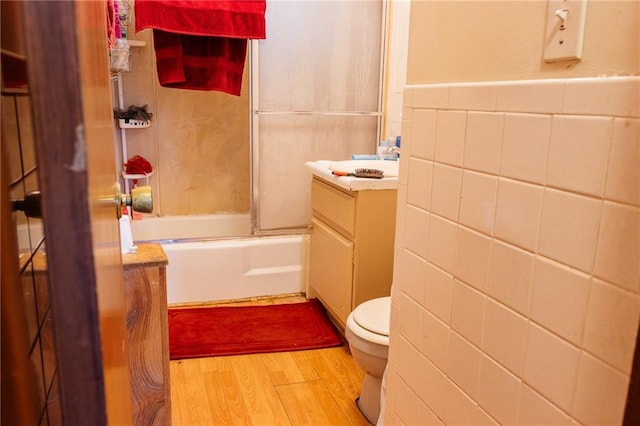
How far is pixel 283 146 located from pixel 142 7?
3.28 feet

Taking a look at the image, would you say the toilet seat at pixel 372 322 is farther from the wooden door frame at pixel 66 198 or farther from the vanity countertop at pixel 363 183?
the wooden door frame at pixel 66 198

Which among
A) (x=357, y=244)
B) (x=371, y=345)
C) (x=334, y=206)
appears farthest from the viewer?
(x=334, y=206)

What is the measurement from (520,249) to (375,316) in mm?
980

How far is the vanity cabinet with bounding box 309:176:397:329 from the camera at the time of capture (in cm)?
214

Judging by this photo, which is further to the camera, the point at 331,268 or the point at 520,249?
the point at 331,268

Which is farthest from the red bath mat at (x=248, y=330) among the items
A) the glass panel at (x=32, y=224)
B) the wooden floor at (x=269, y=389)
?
the glass panel at (x=32, y=224)

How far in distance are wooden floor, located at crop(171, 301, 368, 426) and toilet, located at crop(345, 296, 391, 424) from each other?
6cm

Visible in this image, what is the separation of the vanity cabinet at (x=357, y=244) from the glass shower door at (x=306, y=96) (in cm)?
51

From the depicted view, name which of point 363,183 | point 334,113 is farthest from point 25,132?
point 334,113

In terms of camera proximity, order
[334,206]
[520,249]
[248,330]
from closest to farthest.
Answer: [520,249] → [334,206] → [248,330]

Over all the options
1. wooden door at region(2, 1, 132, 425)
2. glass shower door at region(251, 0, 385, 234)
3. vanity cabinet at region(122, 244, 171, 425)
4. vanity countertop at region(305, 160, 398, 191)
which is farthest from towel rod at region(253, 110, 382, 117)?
wooden door at region(2, 1, 132, 425)

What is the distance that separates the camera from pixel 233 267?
2811mm

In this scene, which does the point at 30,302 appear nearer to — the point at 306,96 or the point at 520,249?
the point at 520,249

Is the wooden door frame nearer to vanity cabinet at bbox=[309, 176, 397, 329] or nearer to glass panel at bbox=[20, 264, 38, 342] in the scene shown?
glass panel at bbox=[20, 264, 38, 342]
